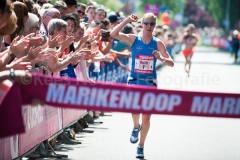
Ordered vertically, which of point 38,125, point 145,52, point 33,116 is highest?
point 145,52

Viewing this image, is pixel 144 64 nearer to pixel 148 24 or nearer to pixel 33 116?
pixel 148 24

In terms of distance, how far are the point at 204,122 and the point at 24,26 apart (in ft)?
21.3

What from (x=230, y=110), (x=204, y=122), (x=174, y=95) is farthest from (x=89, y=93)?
(x=204, y=122)

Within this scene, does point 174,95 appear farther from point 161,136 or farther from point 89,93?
point 161,136

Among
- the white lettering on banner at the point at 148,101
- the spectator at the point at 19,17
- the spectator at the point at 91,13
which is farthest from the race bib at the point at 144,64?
the spectator at the point at 91,13

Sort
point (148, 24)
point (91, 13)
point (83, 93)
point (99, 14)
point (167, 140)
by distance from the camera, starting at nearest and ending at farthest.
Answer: point (83, 93)
point (148, 24)
point (167, 140)
point (91, 13)
point (99, 14)

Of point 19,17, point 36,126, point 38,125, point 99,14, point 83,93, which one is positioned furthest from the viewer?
point 99,14

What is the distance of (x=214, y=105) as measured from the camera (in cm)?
679

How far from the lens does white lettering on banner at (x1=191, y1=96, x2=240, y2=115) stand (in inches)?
267

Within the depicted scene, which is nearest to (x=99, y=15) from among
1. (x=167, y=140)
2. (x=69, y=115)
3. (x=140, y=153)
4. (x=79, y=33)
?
(x=79, y=33)

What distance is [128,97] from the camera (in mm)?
6754

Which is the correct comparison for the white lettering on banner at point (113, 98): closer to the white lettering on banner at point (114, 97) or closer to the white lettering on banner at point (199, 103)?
the white lettering on banner at point (114, 97)

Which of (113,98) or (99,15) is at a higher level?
(99,15)

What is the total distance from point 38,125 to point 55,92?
2.76m
